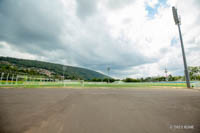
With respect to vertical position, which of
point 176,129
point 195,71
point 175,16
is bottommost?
point 176,129

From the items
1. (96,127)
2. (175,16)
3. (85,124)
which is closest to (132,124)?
(96,127)

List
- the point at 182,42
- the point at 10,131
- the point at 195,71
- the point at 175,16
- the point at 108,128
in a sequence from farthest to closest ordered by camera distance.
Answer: the point at 195,71 < the point at 175,16 < the point at 182,42 < the point at 108,128 < the point at 10,131

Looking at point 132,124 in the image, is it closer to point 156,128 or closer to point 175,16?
point 156,128

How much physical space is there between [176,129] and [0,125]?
504 cm

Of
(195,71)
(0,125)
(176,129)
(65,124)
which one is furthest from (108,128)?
(195,71)

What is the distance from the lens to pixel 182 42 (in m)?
23.1

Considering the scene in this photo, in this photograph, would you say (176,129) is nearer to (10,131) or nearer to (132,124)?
(132,124)

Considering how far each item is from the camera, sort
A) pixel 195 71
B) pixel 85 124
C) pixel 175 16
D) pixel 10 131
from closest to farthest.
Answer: pixel 10 131 → pixel 85 124 → pixel 175 16 → pixel 195 71

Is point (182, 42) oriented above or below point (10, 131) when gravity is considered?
above

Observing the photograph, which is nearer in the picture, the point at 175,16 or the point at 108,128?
the point at 108,128

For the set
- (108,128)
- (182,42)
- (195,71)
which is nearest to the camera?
(108,128)

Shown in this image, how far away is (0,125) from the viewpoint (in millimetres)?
2779

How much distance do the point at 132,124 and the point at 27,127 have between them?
120 inches

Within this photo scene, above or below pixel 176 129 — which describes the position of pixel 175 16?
above
